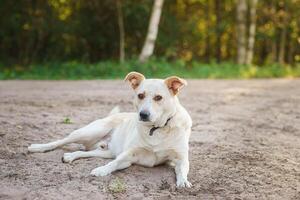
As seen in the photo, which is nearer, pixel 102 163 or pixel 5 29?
pixel 102 163

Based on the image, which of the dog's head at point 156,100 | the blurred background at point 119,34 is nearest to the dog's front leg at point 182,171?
the dog's head at point 156,100

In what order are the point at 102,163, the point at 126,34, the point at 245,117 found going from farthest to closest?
1. the point at 126,34
2. the point at 245,117
3. the point at 102,163

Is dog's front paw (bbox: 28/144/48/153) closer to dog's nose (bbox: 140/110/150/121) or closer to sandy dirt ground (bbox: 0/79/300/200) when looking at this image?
sandy dirt ground (bbox: 0/79/300/200)

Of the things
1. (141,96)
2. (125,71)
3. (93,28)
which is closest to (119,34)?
(93,28)

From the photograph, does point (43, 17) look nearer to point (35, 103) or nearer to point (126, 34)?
point (126, 34)

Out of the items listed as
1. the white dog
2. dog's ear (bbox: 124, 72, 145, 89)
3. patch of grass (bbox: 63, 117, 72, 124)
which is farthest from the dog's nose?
patch of grass (bbox: 63, 117, 72, 124)

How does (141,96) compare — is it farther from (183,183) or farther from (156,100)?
(183,183)

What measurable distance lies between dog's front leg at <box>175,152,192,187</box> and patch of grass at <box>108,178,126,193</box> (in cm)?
58

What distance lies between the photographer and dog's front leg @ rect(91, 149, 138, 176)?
19.6 ft

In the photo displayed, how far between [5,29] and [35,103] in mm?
14093

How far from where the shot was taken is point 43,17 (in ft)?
78.7

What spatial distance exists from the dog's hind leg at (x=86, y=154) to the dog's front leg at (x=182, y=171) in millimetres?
985

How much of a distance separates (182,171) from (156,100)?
77cm

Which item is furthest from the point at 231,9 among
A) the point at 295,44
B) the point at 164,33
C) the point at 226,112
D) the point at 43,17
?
the point at 226,112
